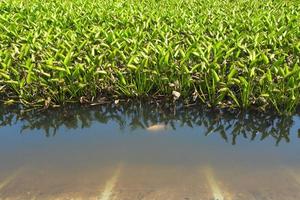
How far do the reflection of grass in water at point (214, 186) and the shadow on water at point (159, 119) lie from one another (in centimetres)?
72

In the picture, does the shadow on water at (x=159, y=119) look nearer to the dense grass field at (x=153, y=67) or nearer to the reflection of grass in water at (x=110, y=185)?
the dense grass field at (x=153, y=67)

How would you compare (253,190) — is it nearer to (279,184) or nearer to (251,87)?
(279,184)

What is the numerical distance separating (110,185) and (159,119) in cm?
149

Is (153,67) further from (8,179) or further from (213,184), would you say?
(8,179)

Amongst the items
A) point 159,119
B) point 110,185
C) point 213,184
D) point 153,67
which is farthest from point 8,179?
point 153,67

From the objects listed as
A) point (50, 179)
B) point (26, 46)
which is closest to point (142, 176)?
point (50, 179)

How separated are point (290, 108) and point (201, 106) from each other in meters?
0.97

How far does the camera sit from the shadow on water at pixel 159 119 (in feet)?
14.9

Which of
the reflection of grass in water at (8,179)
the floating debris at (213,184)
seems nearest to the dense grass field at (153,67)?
the floating debris at (213,184)

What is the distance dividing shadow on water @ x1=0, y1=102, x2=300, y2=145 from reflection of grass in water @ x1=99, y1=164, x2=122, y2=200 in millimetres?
1001

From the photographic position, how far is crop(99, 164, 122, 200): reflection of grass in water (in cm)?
336

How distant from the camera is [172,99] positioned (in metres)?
5.16

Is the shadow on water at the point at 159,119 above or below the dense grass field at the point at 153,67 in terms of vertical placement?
below

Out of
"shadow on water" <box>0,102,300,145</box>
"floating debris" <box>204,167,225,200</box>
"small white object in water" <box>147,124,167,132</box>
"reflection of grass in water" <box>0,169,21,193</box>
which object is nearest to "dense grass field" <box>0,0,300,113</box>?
"shadow on water" <box>0,102,300,145</box>
